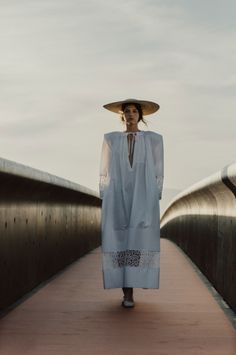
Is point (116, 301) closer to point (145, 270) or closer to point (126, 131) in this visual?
point (145, 270)

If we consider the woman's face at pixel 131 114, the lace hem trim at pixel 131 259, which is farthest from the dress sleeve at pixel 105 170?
the lace hem trim at pixel 131 259

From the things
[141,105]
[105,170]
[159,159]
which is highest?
[141,105]

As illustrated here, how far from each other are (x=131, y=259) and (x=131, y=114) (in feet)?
4.73

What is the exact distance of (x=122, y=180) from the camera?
8781 mm

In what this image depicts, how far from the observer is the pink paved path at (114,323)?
20.1 feet

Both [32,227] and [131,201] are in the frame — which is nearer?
[131,201]

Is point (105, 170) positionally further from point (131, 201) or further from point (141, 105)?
point (141, 105)

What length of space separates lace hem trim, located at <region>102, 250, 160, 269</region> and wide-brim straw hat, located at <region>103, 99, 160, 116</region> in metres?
1.45

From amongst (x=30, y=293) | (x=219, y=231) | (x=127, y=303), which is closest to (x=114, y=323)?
(x=127, y=303)

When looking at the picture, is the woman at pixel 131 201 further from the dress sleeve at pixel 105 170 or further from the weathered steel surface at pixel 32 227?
the weathered steel surface at pixel 32 227

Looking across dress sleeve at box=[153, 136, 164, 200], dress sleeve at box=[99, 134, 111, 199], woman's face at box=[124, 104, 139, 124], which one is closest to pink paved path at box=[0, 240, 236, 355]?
dress sleeve at box=[99, 134, 111, 199]

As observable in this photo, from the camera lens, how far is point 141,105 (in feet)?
29.1

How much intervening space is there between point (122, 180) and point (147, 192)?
0.94ft

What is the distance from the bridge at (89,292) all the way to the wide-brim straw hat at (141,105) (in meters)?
0.94
